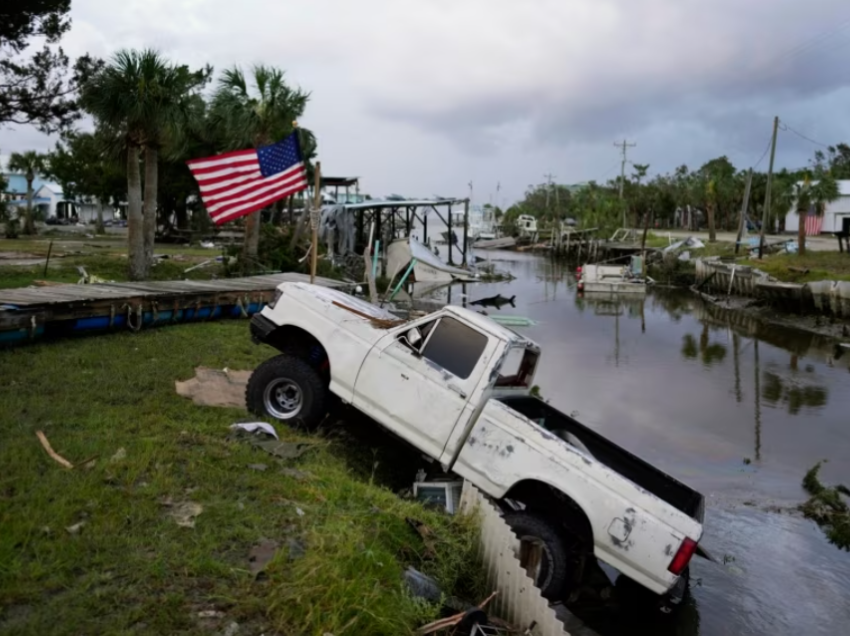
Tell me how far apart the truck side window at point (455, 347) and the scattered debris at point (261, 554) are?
2.60 meters

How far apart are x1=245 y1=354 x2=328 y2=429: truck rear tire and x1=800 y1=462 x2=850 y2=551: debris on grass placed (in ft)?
21.4

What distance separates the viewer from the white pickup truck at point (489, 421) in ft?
20.4

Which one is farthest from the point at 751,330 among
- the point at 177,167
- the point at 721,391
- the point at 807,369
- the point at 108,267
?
the point at 177,167

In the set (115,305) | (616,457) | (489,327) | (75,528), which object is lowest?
(616,457)

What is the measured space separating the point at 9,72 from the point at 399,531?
65.6 ft

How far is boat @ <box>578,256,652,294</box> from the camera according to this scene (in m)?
40.5

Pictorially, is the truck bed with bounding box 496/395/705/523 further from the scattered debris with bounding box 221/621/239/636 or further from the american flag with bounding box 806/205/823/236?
the american flag with bounding box 806/205/823/236

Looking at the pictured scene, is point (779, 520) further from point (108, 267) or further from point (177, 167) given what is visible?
point (177, 167)

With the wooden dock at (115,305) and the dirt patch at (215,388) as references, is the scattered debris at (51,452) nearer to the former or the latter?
the dirt patch at (215,388)

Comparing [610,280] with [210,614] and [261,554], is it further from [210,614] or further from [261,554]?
[210,614]

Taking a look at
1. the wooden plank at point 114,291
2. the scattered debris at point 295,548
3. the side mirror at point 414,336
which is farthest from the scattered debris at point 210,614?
the wooden plank at point 114,291

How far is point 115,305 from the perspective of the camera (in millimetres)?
12781

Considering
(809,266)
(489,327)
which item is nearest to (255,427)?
(489,327)

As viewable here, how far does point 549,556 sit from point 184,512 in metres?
3.09
